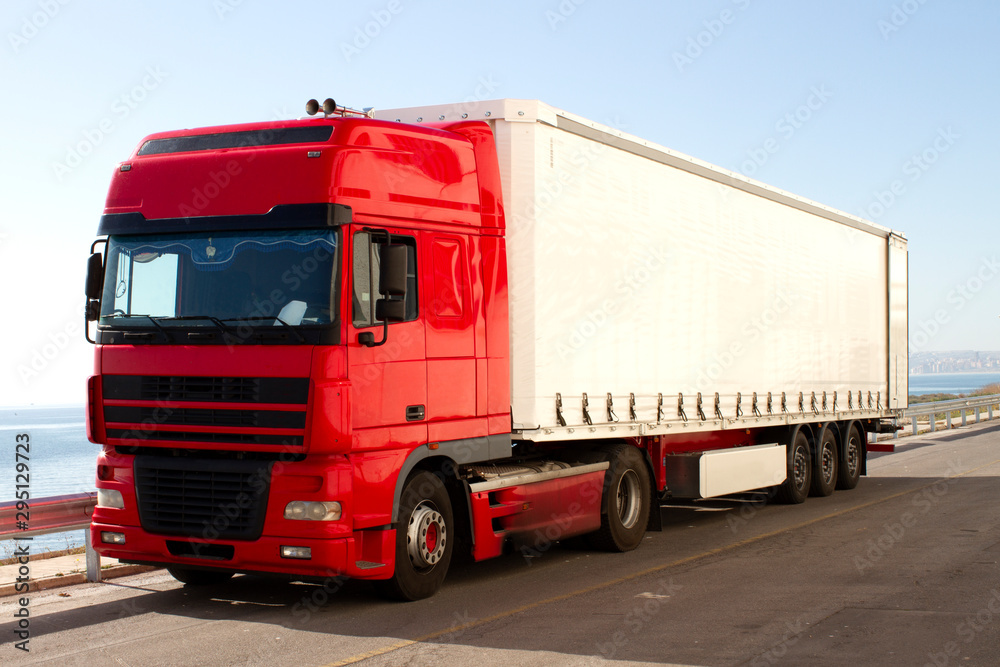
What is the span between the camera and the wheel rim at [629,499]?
36.4ft

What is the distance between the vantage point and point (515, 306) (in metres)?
9.44

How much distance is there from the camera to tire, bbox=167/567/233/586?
899 centimetres

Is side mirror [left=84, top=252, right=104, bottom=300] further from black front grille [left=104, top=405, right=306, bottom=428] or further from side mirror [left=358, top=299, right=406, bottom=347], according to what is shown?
side mirror [left=358, top=299, right=406, bottom=347]

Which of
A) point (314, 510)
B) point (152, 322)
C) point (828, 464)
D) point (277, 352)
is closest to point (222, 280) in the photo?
point (152, 322)

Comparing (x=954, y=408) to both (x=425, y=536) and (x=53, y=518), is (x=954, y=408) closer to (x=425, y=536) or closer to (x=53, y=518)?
(x=425, y=536)

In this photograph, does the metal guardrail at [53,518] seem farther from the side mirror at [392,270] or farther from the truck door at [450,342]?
the side mirror at [392,270]

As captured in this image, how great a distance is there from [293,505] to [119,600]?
2.11 m

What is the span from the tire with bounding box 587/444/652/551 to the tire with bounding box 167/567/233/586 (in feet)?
12.5

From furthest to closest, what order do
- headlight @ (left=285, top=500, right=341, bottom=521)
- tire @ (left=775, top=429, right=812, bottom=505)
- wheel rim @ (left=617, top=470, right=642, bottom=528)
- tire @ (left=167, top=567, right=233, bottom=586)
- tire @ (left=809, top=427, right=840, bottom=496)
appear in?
tire @ (left=809, top=427, right=840, bottom=496), tire @ (left=775, top=429, right=812, bottom=505), wheel rim @ (left=617, top=470, right=642, bottom=528), tire @ (left=167, top=567, right=233, bottom=586), headlight @ (left=285, top=500, right=341, bottom=521)

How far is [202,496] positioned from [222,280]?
1.63 meters

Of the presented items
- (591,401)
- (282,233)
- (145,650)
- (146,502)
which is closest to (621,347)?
(591,401)

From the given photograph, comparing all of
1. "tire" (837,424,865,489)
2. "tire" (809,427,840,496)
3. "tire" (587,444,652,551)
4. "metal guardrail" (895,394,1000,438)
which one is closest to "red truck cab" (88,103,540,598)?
"tire" (587,444,652,551)

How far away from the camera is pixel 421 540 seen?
326 inches

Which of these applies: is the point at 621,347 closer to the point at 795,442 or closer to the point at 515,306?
the point at 515,306
